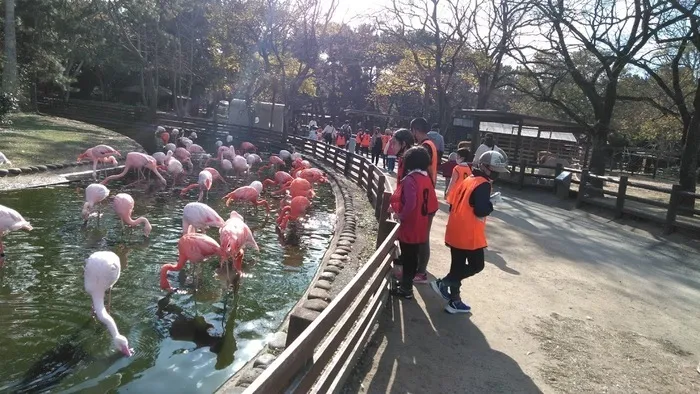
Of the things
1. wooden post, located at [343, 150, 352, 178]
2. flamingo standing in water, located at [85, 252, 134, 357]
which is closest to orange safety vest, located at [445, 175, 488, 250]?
flamingo standing in water, located at [85, 252, 134, 357]

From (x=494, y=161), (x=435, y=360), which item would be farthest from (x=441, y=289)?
(x=494, y=161)

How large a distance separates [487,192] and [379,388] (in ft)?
7.00

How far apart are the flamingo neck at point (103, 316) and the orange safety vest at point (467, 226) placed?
311cm

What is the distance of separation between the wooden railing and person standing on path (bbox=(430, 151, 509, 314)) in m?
0.62

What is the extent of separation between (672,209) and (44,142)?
54.2ft

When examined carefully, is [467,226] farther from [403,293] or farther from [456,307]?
[403,293]

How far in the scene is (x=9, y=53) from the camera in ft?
64.5

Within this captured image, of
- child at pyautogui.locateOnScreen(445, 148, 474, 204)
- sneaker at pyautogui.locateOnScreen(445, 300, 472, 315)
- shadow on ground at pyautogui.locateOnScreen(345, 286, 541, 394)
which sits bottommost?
shadow on ground at pyautogui.locateOnScreen(345, 286, 541, 394)

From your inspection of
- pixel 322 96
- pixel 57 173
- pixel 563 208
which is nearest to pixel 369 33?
pixel 322 96

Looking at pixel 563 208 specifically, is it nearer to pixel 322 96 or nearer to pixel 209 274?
pixel 209 274

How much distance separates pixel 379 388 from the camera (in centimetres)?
364

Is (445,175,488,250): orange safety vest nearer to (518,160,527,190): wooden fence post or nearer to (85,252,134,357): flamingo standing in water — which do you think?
(85,252,134,357): flamingo standing in water

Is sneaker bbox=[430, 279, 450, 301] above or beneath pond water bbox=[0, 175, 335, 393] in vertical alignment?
above

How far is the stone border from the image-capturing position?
11.6 feet
